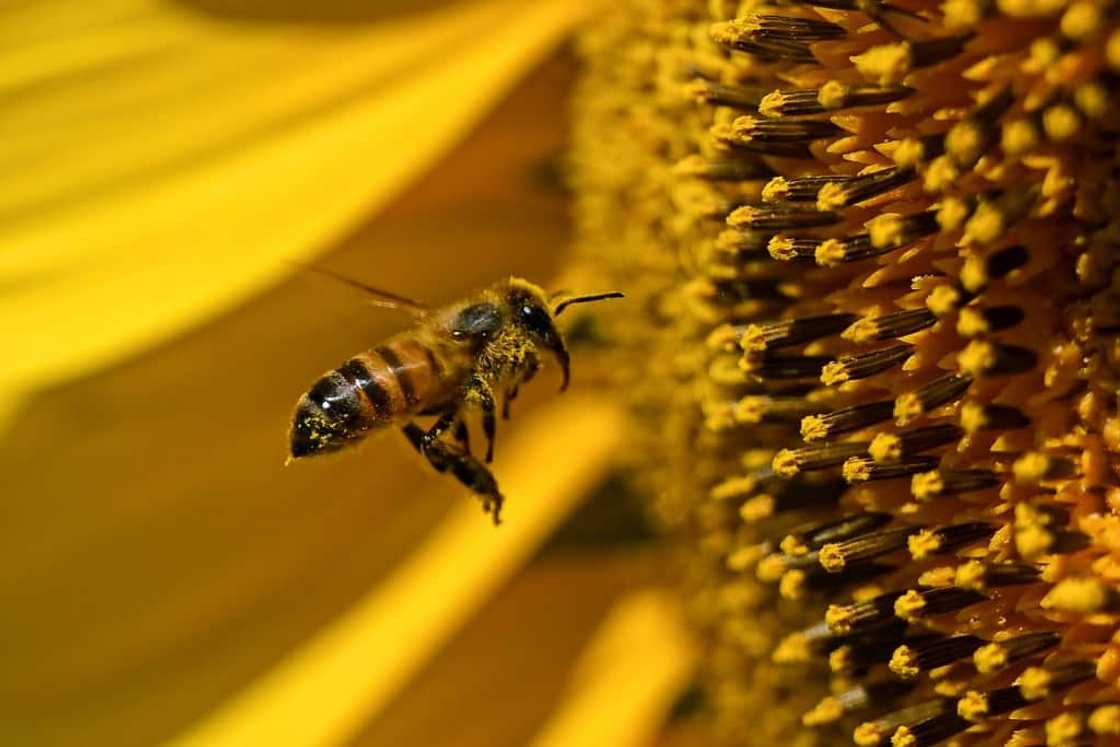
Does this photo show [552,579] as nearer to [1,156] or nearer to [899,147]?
[1,156]

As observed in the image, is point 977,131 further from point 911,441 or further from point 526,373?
point 526,373

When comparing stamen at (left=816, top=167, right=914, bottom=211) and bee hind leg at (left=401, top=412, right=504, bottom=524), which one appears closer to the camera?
stamen at (left=816, top=167, right=914, bottom=211)

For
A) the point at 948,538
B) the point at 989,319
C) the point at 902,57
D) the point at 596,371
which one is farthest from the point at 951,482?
the point at 596,371

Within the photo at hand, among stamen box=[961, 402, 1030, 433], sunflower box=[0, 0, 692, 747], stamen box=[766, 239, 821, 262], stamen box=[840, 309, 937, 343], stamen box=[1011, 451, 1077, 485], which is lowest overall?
sunflower box=[0, 0, 692, 747]

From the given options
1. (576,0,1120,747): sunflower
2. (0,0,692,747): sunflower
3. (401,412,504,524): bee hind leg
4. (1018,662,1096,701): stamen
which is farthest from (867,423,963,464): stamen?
(0,0,692,747): sunflower

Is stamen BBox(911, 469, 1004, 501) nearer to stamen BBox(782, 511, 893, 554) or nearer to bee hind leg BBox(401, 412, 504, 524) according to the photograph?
stamen BBox(782, 511, 893, 554)

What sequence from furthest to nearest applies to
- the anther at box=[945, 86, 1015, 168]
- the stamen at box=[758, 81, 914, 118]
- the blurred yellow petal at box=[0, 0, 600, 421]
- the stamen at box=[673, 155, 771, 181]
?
the blurred yellow petal at box=[0, 0, 600, 421] → the stamen at box=[673, 155, 771, 181] → the stamen at box=[758, 81, 914, 118] → the anther at box=[945, 86, 1015, 168]
